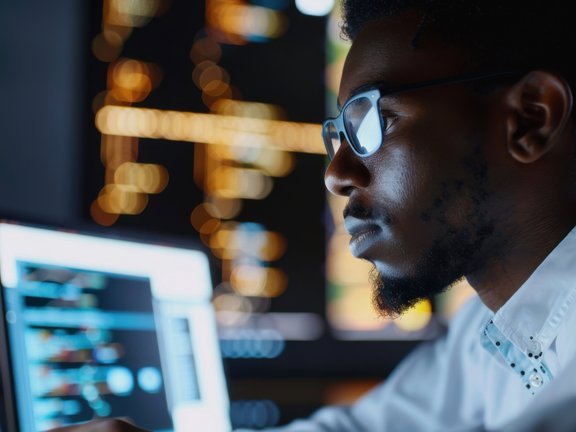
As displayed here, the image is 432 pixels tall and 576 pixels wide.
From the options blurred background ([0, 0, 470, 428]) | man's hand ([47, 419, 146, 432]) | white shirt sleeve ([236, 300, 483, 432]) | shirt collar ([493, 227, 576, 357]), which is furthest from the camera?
blurred background ([0, 0, 470, 428])

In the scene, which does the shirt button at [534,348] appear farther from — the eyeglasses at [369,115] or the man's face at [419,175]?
the eyeglasses at [369,115]

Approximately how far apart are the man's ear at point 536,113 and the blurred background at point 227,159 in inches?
42.6

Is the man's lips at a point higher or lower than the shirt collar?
higher

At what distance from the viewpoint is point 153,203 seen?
1.96 m

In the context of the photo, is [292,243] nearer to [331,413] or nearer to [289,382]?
[289,382]

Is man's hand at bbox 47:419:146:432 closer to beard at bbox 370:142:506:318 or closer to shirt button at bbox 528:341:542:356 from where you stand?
beard at bbox 370:142:506:318

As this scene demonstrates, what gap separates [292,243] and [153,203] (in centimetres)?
40

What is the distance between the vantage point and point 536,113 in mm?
939

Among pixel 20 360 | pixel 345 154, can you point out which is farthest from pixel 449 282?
pixel 20 360

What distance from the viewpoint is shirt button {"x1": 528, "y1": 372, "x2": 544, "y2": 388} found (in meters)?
1.00

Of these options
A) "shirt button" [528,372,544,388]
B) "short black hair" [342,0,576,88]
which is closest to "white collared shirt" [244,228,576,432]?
"shirt button" [528,372,544,388]

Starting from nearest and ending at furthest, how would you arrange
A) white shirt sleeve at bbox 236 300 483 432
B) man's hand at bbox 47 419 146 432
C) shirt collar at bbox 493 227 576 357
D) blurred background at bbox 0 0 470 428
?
1. man's hand at bbox 47 419 146 432
2. shirt collar at bbox 493 227 576 357
3. white shirt sleeve at bbox 236 300 483 432
4. blurred background at bbox 0 0 470 428

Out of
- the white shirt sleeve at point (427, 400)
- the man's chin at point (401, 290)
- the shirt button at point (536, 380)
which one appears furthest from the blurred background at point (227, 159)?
the shirt button at point (536, 380)

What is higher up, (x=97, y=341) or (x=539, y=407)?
(x=97, y=341)
